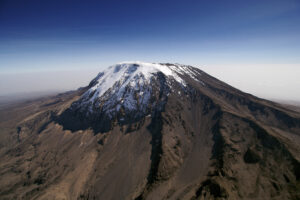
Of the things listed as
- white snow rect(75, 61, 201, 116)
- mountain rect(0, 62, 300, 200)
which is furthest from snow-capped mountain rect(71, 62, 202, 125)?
mountain rect(0, 62, 300, 200)

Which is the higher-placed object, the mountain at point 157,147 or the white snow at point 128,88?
the white snow at point 128,88

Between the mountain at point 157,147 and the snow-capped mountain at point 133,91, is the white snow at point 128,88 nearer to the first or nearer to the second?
the snow-capped mountain at point 133,91

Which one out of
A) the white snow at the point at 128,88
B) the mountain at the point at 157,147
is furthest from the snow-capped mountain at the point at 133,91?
the mountain at the point at 157,147

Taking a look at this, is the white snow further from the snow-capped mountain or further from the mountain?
the mountain

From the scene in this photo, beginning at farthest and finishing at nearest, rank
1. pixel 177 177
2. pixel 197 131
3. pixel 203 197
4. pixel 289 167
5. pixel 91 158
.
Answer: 1. pixel 197 131
2. pixel 91 158
3. pixel 177 177
4. pixel 289 167
5. pixel 203 197

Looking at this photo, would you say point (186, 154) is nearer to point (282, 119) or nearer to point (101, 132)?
point (101, 132)

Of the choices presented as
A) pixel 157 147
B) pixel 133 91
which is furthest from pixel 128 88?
pixel 157 147

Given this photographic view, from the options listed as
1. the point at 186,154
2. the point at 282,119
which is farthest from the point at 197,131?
the point at 282,119
